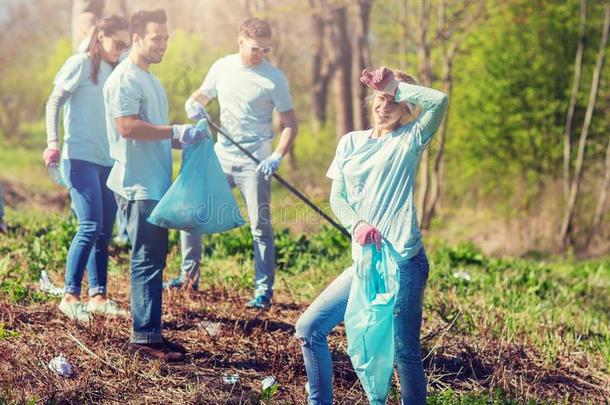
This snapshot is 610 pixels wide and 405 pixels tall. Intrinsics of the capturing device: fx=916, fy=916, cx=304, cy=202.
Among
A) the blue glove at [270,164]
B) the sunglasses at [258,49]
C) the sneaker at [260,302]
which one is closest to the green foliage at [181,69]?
the sunglasses at [258,49]

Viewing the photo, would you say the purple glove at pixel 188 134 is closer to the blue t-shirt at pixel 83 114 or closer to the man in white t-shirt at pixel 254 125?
the blue t-shirt at pixel 83 114

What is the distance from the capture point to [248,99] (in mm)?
5648

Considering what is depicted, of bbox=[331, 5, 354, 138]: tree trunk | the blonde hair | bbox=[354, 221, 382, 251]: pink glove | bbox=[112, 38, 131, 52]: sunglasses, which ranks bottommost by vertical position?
bbox=[331, 5, 354, 138]: tree trunk

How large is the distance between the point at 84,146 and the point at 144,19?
1001 mm

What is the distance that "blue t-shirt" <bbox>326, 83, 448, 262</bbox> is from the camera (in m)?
3.54

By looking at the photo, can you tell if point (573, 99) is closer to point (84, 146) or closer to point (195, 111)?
point (195, 111)

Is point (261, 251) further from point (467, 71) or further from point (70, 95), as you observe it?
point (467, 71)

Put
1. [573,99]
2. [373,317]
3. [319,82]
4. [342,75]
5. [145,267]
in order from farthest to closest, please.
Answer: [319,82]
[342,75]
[573,99]
[145,267]
[373,317]

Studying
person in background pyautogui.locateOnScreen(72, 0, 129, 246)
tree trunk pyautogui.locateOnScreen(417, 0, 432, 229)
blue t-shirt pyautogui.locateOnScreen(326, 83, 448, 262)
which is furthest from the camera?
tree trunk pyautogui.locateOnScreen(417, 0, 432, 229)

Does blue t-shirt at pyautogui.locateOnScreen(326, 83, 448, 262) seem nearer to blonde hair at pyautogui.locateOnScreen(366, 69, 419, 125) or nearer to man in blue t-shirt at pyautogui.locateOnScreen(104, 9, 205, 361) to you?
blonde hair at pyautogui.locateOnScreen(366, 69, 419, 125)

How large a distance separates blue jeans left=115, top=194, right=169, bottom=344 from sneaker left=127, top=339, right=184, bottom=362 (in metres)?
0.02

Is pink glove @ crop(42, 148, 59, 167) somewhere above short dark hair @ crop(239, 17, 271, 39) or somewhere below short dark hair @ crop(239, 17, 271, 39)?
below

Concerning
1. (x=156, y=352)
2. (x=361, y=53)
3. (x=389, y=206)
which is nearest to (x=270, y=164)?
(x=156, y=352)

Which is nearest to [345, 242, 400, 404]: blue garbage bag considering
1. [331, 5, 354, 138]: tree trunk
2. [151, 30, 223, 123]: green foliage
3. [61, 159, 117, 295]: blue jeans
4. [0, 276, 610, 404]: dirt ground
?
[0, 276, 610, 404]: dirt ground
